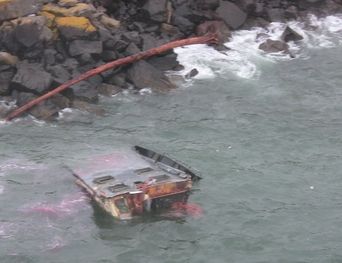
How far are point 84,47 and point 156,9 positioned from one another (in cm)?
692

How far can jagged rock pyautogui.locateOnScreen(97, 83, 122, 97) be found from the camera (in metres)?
35.7

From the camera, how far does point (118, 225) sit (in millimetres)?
24766

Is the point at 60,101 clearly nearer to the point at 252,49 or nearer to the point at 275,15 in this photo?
A: the point at 252,49

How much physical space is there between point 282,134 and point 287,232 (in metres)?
8.30

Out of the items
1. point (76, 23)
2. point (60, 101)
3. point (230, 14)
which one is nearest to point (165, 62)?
point (76, 23)

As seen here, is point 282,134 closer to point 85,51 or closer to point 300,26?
point 85,51

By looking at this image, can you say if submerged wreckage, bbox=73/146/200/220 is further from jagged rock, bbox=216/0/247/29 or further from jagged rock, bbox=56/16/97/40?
jagged rock, bbox=216/0/247/29

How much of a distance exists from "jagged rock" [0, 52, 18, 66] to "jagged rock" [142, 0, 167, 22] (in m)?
9.43

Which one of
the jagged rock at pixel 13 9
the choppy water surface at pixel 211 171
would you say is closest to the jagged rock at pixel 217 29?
the choppy water surface at pixel 211 171

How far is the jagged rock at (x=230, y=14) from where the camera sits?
140 ft

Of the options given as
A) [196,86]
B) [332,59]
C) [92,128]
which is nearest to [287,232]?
[92,128]

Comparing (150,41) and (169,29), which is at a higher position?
(169,29)

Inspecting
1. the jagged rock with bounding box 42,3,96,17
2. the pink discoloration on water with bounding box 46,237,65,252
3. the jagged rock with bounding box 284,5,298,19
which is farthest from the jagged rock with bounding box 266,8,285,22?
the pink discoloration on water with bounding box 46,237,65,252

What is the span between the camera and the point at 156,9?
40.7 meters
